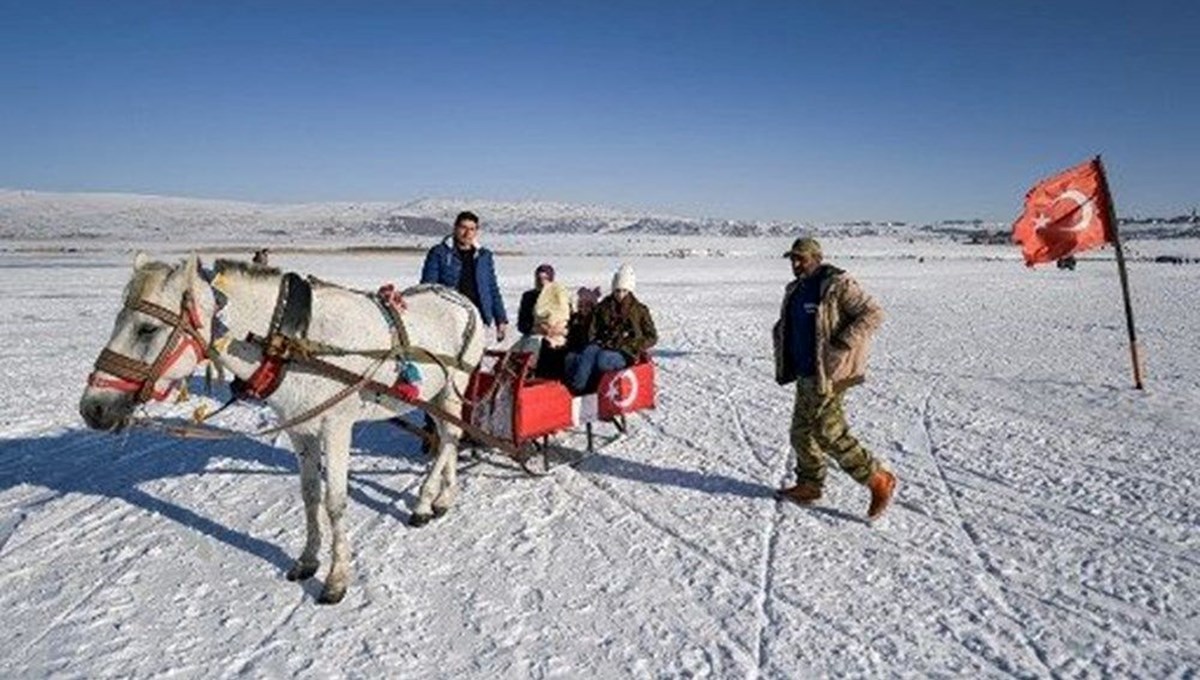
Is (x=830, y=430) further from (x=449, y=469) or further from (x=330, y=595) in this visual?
(x=330, y=595)

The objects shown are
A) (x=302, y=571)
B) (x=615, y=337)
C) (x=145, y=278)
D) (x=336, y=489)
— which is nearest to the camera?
(x=145, y=278)

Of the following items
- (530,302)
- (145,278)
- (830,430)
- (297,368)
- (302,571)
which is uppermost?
(145,278)

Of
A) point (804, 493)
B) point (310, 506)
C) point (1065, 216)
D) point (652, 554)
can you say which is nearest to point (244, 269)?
point (310, 506)

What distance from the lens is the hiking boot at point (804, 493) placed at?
673 centimetres

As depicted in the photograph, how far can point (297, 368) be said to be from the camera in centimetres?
492

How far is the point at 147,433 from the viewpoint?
888 cm

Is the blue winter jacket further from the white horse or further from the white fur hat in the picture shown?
the white horse

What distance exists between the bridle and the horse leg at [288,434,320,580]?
1054 mm

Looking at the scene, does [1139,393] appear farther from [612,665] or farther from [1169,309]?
[1169,309]

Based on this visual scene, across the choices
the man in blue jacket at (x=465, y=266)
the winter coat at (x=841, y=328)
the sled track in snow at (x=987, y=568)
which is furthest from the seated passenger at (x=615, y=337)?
the sled track in snow at (x=987, y=568)

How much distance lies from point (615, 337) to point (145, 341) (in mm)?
4103

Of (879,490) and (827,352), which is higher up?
(827,352)

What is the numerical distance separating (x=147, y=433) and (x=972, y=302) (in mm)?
23417

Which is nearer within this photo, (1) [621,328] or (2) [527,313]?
(1) [621,328]
